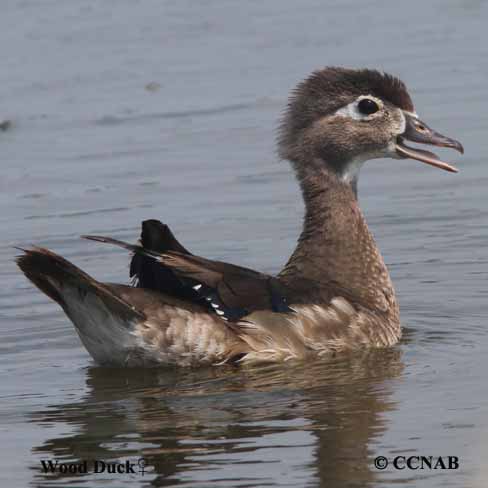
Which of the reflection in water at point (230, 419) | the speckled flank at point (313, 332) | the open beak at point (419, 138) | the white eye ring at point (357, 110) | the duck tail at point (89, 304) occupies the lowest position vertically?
the reflection in water at point (230, 419)

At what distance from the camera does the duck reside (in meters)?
10.0

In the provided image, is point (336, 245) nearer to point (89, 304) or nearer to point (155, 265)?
point (155, 265)

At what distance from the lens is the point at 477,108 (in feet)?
53.8

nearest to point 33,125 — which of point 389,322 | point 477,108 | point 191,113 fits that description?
point 191,113

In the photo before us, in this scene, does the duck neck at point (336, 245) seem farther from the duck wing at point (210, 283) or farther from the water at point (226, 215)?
the duck wing at point (210, 283)

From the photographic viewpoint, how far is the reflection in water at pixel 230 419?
8.05m

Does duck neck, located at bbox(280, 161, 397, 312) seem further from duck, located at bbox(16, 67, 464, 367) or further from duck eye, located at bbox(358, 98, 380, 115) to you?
duck eye, located at bbox(358, 98, 380, 115)

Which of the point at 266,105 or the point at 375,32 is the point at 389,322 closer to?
the point at 266,105

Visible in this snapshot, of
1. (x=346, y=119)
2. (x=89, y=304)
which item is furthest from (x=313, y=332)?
(x=346, y=119)

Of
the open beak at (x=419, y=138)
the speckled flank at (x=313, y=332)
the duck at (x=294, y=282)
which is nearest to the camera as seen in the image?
the duck at (x=294, y=282)

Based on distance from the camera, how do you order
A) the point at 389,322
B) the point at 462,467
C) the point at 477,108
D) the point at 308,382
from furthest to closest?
the point at 477,108 → the point at 389,322 → the point at 308,382 → the point at 462,467

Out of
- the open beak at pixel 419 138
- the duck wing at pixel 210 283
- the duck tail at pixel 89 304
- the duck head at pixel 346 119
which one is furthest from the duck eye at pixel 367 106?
the duck tail at pixel 89 304

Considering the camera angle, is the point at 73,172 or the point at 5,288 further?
the point at 73,172

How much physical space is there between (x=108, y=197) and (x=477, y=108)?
412 centimetres
